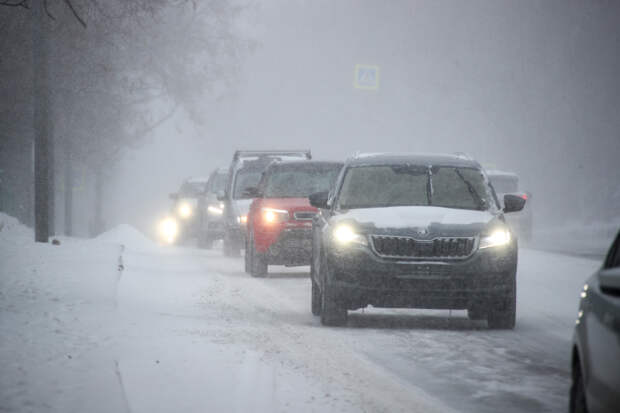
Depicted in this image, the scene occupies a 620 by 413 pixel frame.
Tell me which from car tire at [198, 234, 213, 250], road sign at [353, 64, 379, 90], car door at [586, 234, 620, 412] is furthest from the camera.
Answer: road sign at [353, 64, 379, 90]

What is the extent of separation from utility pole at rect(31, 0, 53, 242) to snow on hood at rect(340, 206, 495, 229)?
36.4ft

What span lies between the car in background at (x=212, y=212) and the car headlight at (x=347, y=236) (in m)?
16.9

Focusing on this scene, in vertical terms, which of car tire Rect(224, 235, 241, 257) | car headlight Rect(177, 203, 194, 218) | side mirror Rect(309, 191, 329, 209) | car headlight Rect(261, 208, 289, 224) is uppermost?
side mirror Rect(309, 191, 329, 209)

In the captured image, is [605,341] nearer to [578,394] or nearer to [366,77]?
[578,394]

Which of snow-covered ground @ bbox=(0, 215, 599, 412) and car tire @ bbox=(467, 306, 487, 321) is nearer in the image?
snow-covered ground @ bbox=(0, 215, 599, 412)

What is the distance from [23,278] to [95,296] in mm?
1945

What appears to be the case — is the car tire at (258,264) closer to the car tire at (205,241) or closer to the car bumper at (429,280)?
the car bumper at (429,280)

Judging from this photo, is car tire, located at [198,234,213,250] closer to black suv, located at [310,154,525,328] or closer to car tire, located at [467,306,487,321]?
black suv, located at [310,154,525,328]

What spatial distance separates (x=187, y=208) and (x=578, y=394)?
31.1 meters

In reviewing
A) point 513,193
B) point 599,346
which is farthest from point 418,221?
point 513,193

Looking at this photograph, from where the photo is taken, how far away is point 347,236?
12641 millimetres

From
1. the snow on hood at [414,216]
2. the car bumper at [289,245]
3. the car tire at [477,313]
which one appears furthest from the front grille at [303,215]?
the car tire at [477,313]

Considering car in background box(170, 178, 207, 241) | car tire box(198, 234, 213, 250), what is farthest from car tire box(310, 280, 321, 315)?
car in background box(170, 178, 207, 241)

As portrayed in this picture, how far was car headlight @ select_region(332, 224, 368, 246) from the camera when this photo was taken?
1259 centimetres
